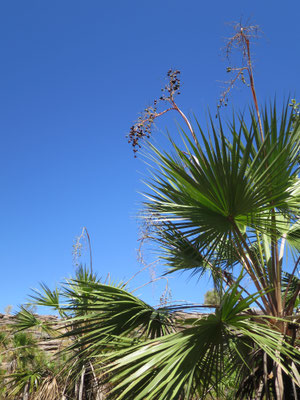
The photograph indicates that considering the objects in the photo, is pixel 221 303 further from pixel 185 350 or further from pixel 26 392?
pixel 26 392

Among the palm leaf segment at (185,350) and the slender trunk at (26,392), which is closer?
the palm leaf segment at (185,350)

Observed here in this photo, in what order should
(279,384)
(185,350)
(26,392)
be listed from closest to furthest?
1. (185,350)
2. (279,384)
3. (26,392)

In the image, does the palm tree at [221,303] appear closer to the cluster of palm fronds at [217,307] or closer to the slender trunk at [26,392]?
the cluster of palm fronds at [217,307]

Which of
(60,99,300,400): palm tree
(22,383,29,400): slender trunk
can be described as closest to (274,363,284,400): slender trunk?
(60,99,300,400): palm tree

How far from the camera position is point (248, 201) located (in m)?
3.39

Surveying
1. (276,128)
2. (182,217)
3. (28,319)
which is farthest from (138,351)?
(28,319)

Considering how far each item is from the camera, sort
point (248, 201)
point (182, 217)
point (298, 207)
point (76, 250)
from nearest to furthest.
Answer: point (248, 201)
point (182, 217)
point (298, 207)
point (76, 250)

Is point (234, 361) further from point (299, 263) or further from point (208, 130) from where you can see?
point (208, 130)

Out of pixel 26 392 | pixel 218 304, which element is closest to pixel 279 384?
pixel 218 304

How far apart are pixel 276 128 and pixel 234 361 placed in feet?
8.04

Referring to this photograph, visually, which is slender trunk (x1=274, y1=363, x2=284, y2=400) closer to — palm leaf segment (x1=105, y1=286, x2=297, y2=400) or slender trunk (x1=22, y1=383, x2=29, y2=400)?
palm leaf segment (x1=105, y1=286, x2=297, y2=400)

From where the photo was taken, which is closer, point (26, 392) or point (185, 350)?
point (185, 350)

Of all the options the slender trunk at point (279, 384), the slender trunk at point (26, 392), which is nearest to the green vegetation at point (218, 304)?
the slender trunk at point (279, 384)

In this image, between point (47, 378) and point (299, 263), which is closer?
point (299, 263)
